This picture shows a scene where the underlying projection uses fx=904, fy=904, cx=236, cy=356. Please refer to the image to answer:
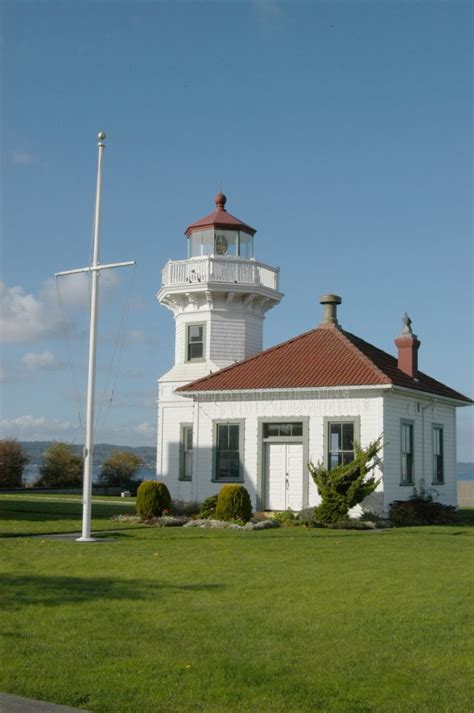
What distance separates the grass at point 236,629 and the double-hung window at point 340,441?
8614 mm

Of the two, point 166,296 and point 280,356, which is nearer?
point 280,356

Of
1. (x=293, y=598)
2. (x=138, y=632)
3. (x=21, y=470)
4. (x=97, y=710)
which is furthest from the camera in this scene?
(x=21, y=470)

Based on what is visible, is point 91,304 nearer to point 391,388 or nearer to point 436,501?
point 391,388

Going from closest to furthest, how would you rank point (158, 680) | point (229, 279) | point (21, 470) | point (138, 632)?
point (158, 680), point (138, 632), point (229, 279), point (21, 470)

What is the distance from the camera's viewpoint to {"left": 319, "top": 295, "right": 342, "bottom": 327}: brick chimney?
28.3 metres

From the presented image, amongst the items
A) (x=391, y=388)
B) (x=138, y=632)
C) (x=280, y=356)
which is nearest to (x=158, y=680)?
(x=138, y=632)

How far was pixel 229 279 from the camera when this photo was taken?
3062cm

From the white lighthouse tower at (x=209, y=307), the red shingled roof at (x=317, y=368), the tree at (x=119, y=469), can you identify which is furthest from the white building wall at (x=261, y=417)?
the tree at (x=119, y=469)

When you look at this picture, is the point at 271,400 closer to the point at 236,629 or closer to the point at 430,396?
the point at 430,396

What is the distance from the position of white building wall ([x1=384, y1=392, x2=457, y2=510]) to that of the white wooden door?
2516mm

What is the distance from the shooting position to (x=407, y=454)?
25.8m

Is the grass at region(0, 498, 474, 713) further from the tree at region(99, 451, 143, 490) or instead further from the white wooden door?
the tree at region(99, 451, 143, 490)

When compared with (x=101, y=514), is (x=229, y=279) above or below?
above

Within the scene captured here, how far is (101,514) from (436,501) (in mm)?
10025
